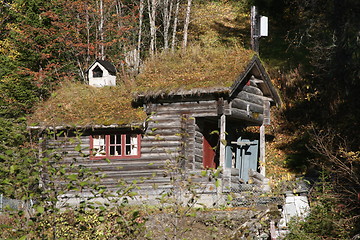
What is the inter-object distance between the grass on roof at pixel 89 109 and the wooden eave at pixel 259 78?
11.1ft

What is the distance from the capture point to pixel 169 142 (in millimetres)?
18672

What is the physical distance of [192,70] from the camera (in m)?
18.8

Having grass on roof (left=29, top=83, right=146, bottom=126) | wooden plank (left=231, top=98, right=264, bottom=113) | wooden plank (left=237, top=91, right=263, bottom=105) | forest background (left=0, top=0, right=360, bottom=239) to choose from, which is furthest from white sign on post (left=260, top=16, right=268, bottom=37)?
grass on roof (left=29, top=83, right=146, bottom=126)

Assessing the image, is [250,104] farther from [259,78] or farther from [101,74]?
[101,74]

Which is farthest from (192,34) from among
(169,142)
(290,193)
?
(290,193)

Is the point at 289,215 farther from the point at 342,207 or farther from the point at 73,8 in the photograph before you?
the point at 73,8

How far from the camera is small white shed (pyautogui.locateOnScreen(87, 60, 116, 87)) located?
2253cm

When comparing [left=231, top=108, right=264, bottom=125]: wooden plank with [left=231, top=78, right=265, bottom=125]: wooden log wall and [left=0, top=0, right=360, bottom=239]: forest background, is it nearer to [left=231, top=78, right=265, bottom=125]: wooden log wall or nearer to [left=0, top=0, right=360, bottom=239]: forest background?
[left=231, top=78, right=265, bottom=125]: wooden log wall

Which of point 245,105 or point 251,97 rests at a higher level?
point 251,97

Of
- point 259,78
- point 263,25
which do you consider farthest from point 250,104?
point 263,25

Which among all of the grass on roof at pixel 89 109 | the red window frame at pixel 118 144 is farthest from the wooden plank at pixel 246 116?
the red window frame at pixel 118 144

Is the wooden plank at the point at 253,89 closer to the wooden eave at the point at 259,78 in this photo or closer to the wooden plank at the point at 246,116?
the wooden eave at the point at 259,78

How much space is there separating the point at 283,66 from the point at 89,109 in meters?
15.3

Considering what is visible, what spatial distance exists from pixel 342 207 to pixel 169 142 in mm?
6390
